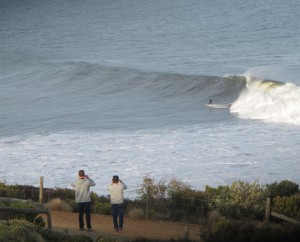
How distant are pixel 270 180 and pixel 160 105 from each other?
18.2 meters

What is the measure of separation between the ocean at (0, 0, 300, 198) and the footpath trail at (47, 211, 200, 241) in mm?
4983

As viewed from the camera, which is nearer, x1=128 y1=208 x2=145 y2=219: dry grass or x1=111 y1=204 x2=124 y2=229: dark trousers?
x1=111 y1=204 x2=124 y2=229: dark trousers

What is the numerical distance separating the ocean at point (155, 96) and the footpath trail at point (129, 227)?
4983mm

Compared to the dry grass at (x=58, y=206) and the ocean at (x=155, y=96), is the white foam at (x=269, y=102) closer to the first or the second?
the ocean at (x=155, y=96)

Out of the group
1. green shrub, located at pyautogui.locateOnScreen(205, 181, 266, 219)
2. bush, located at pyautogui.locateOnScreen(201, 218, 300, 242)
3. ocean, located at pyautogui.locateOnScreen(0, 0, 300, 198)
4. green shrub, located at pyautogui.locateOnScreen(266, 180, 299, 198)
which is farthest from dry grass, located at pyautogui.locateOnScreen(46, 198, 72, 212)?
bush, located at pyautogui.locateOnScreen(201, 218, 300, 242)

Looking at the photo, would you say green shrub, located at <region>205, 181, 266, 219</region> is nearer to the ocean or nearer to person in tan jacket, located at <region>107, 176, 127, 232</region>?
person in tan jacket, located at <region>107, 176, 127, 232</region>

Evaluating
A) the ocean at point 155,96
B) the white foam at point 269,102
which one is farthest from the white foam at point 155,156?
the white foam at point 269,102

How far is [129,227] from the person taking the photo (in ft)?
57.0

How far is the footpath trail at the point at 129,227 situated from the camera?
54.0 ft

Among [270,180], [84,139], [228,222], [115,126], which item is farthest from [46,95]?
[228,222]

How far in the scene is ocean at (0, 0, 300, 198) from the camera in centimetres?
2698

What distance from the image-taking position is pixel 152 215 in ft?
60.1

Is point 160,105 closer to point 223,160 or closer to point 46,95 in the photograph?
point 46,95

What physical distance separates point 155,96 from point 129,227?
2886cm
